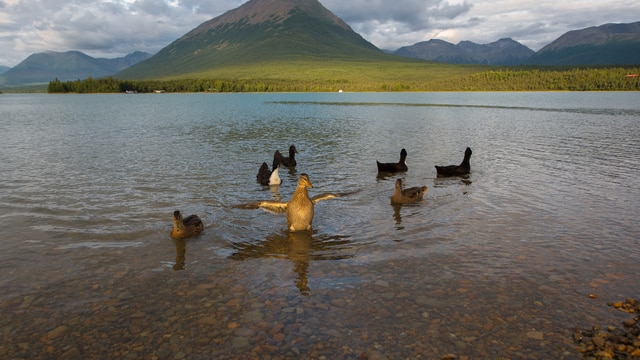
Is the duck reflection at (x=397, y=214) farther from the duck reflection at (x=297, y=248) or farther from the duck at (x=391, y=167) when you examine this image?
the duck at (x=391, y=167)

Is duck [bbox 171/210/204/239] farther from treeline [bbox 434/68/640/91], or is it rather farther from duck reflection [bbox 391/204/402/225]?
treeline [bbox 434/68/640/91]

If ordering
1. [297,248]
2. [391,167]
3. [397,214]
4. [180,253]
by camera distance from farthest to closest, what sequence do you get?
[391,167] → [397,214] → [297,248] → [180,253]

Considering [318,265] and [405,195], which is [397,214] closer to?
[405,195]

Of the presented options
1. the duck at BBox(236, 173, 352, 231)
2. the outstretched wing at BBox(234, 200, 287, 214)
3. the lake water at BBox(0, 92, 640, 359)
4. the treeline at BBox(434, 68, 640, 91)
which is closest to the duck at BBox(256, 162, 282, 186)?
the lake water at BBox(0, 92, 640, 359)

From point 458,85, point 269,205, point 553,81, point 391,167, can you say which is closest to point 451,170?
point 391,167

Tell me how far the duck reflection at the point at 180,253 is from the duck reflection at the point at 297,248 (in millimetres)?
1126

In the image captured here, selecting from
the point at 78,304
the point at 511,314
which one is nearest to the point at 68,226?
the point at 78,304

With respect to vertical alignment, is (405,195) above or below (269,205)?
below

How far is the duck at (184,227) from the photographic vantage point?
1134cm

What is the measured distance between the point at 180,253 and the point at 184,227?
3.46 ft

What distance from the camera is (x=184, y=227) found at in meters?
11.5

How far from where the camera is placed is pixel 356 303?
7.96m

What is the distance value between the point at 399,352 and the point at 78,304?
5.79 metres

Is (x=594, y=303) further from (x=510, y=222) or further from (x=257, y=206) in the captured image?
(x=257, y=206)
